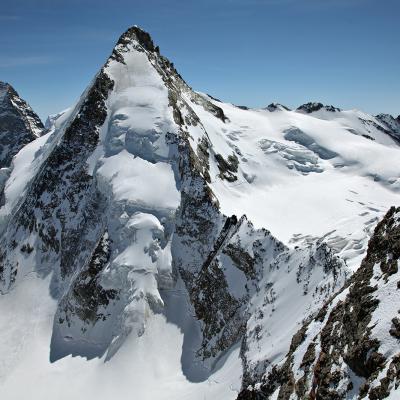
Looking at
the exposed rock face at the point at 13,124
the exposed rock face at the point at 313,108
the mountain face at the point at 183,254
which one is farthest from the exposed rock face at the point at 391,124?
the exposed rock face at the point at 13,124

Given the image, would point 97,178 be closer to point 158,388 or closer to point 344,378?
point 158,388

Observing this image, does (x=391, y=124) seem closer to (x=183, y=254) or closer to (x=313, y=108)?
(x=313, y=108)

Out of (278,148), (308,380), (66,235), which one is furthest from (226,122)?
(308,380)

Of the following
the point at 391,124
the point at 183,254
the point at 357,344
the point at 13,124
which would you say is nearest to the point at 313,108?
the point at 391,124

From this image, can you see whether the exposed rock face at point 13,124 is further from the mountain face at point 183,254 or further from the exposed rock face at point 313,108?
the exposed rock face at point 313,108

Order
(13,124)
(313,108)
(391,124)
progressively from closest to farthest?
A: (313,108) → (391,124) → (13,124)

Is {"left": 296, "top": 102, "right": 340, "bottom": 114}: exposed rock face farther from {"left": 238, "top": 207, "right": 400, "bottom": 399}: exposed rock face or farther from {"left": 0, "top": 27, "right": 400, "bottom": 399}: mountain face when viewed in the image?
{"left": 238, "top": 207, "right": 400, "bottom": 399}: exposed rock face
